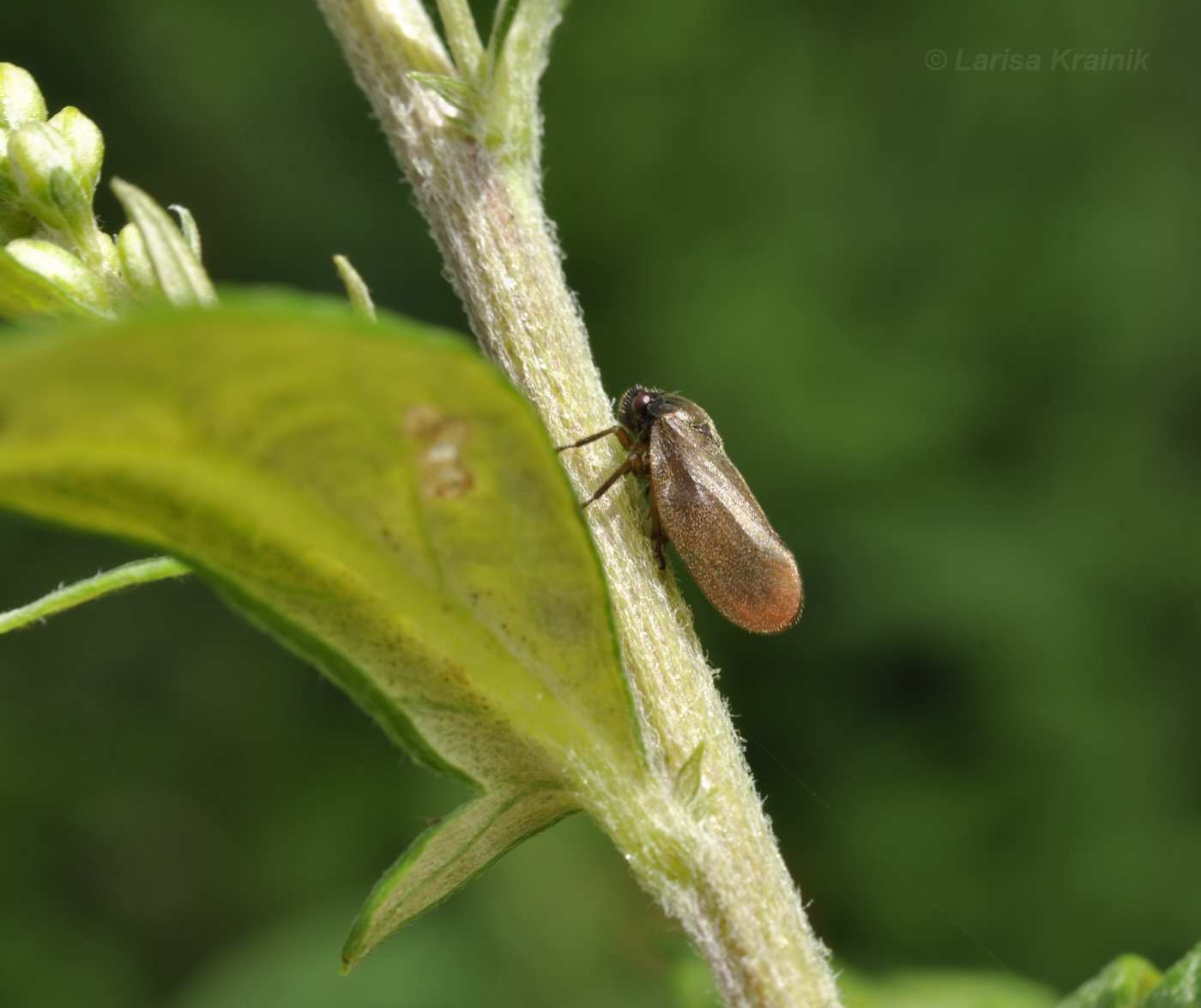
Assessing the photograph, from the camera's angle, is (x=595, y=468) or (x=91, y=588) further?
(x=595, y=468)

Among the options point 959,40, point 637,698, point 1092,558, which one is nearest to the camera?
point 637,698

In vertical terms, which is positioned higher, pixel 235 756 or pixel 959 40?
pixel 959 40

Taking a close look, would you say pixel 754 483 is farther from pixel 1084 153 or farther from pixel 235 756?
pixel 235 756

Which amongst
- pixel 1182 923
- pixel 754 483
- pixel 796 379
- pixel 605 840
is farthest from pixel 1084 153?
pixel 605 840

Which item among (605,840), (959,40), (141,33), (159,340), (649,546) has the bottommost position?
(605,840)

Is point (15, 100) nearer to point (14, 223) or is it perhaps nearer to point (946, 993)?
point (14, 223)

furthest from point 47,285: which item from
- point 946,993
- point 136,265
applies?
point 946,993

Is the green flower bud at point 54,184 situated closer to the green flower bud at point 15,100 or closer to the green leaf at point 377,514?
the green flower bud at point 15,100
